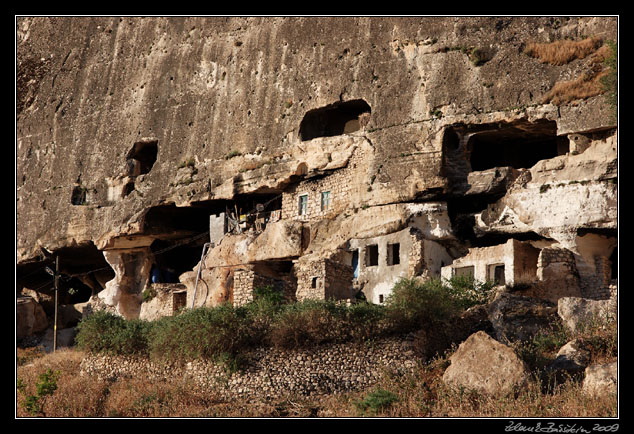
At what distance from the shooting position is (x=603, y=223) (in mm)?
25375

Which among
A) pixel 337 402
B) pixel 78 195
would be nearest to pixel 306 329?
pixel 337 402

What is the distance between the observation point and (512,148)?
3022cm

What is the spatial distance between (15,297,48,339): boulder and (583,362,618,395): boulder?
813 inches

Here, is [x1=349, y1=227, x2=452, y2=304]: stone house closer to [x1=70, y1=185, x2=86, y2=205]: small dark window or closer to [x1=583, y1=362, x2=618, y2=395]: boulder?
[x1=583, y1=362, x2=618, y2=395]: boulder

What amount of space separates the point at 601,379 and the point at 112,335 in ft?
37.4

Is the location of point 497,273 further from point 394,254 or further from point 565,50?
point 565,50

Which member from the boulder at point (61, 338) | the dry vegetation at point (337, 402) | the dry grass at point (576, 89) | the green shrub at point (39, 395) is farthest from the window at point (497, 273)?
the boulder at point (61, 338)

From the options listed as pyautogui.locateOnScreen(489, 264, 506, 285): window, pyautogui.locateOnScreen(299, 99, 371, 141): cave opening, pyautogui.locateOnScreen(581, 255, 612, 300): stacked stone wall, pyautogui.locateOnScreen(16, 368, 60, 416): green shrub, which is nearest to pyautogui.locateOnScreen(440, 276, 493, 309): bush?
pyautogui.locateOnScreen(489, 264, 506, 285): window

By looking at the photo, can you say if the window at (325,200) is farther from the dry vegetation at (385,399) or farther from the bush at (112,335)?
the dry vegetation at (385,399)

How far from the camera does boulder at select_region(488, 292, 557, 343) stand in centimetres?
2272

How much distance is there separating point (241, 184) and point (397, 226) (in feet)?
A: 19.1

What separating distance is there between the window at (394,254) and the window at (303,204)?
148 inches

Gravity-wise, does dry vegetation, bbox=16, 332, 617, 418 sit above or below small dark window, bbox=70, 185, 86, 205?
below

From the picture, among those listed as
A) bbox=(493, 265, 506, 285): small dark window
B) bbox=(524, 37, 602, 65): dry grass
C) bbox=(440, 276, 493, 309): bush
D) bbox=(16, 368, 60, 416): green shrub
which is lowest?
bbox=(16, 368, 60, 416): green shrub
